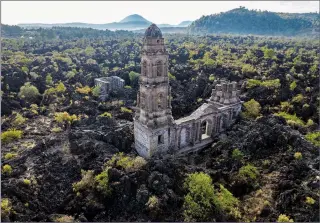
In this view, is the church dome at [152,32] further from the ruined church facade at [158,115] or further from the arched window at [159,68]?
the arched window at [159,68]

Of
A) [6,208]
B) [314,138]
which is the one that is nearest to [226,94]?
[314,138]

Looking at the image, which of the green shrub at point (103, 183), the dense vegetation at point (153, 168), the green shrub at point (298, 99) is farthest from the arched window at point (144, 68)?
the green shrub at point (298, 99)

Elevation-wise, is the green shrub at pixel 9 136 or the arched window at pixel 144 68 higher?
the arched window at pixel 144 68

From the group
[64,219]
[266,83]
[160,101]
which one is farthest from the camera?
[266,83]

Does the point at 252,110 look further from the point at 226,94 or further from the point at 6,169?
the point at 6,169

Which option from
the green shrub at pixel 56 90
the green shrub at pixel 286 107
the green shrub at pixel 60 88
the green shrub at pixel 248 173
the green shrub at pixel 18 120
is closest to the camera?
the green shrub at pixel 248 173

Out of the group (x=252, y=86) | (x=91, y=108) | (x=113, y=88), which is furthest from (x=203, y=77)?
(x=91, y=108)

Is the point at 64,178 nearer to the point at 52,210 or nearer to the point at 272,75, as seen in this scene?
the point at 52,210
